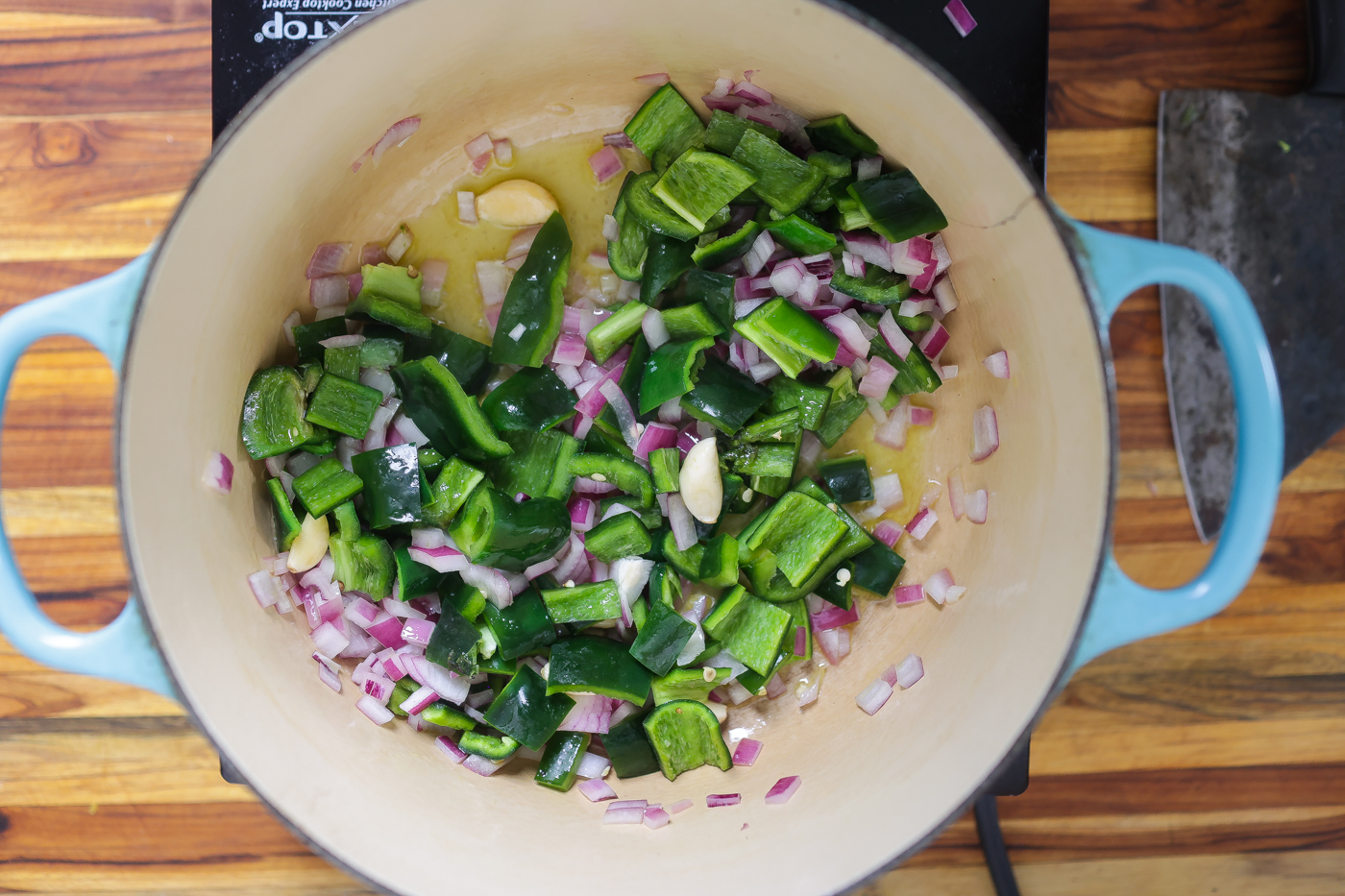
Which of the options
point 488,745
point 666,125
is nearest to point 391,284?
point 666,125

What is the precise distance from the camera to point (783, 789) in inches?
49.6

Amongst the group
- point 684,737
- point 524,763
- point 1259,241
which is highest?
point 1259,241

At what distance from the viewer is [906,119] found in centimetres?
105

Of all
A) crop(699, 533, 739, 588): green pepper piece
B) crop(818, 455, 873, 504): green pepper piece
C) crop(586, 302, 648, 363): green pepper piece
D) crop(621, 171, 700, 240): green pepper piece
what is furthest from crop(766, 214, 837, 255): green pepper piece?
crop(699, 533, 739, 588): green pepper piece

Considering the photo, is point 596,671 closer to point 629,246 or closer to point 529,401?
point 529,401

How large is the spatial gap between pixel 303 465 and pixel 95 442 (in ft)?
1.35

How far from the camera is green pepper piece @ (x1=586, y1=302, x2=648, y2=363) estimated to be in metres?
1.26

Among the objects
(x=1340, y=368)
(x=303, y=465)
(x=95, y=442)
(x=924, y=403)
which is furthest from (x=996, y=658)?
(x=95, y=442)

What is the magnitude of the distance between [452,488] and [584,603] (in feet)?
0.89

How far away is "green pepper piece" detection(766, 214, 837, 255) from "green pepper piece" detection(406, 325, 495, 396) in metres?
0.49

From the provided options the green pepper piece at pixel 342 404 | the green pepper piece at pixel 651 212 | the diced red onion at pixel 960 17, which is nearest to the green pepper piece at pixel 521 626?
the green pepper piece at pixel 342 404

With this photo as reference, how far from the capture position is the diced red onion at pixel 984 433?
1245mm

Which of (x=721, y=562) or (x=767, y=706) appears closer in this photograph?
(x=721, y=562)

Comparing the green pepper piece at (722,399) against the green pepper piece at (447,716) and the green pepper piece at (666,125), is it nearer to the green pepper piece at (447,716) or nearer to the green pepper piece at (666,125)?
the green pepper piece at (666,125)
